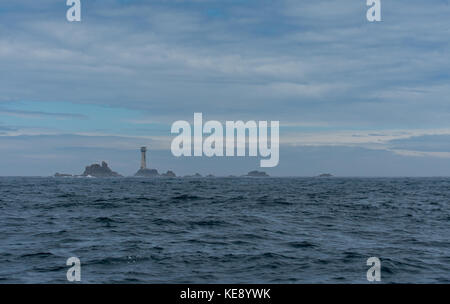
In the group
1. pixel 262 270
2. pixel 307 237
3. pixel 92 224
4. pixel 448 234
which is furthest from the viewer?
pixel 92 224

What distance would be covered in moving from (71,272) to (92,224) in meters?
13.9

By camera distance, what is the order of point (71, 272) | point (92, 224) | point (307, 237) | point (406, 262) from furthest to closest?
point (92, 224)
point (307, 237)
point (406, 262)
point (71, 272)

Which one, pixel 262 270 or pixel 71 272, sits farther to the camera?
pixel 262 270

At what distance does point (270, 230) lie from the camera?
27.0 metres

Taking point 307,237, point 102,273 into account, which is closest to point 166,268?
point 102,273

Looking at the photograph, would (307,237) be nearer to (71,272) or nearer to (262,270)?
(262,270)

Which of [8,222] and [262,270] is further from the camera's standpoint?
[8,222]

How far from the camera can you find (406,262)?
716 inches
